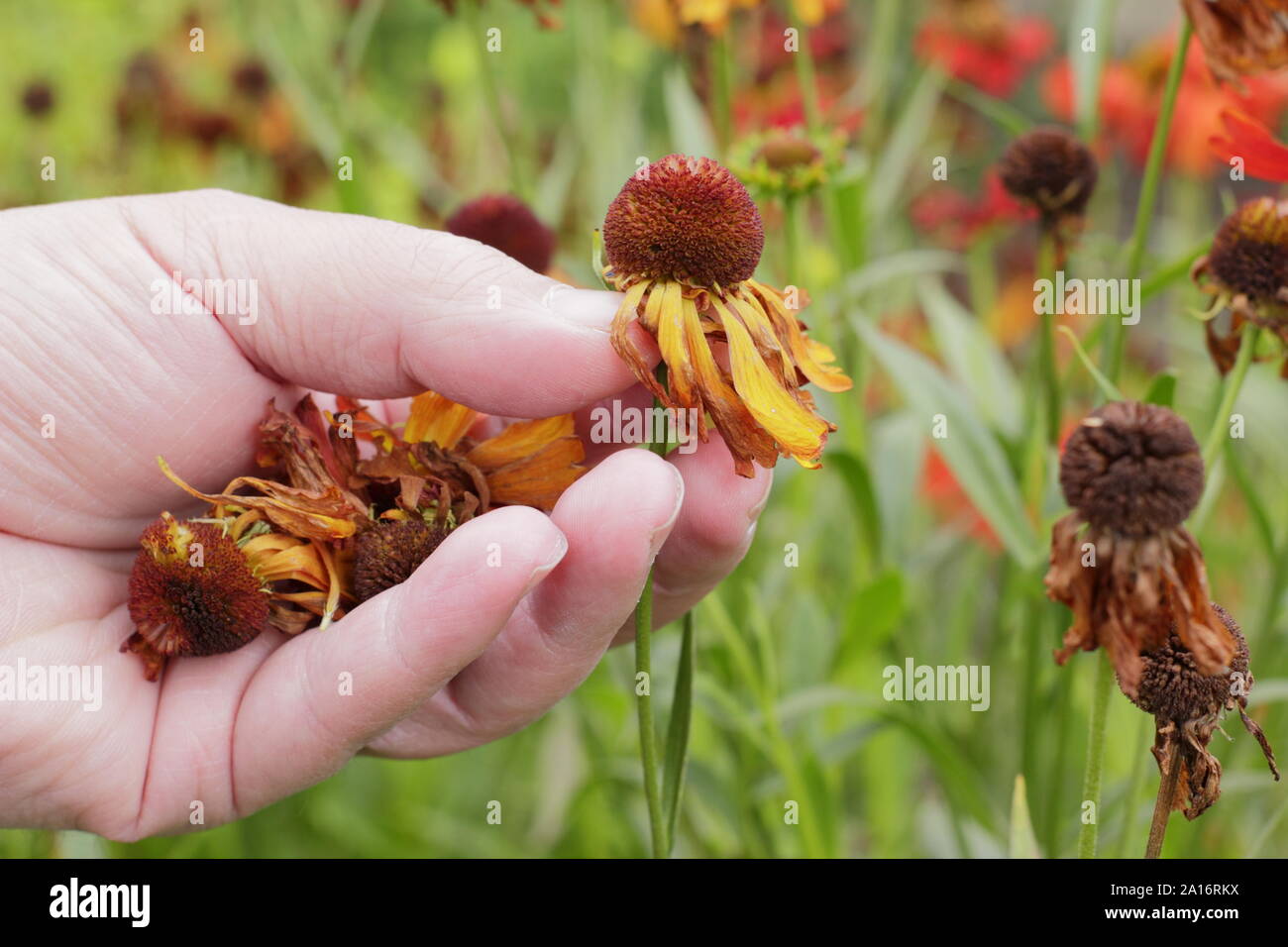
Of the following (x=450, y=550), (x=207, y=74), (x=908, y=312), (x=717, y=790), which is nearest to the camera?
(x=450, y=550)

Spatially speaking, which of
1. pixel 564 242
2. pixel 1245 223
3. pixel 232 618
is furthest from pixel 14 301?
pixel 564 242

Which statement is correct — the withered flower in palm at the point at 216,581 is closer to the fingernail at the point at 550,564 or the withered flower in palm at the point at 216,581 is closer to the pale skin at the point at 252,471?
the pale skin at the point at 252,471

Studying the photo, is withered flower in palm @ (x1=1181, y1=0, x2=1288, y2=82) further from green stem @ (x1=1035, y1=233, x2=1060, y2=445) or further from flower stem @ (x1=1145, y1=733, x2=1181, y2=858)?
flower stem @ (x1=1145, y1=733, x2=1181, y2=858)

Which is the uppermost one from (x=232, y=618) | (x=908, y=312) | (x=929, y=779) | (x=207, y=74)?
(x=207, y=74)

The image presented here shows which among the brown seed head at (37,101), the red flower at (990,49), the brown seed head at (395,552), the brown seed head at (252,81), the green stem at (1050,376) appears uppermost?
the red flower at (990,49)

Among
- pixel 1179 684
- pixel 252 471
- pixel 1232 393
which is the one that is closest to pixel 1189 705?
pixel 1179 684

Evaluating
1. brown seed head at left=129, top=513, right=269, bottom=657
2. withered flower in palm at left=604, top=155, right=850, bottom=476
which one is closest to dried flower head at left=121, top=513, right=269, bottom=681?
brown seed head at left=129, top=513, right=269, bottom=657

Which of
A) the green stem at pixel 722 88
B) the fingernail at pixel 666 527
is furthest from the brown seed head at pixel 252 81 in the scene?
the fingernail at pixel 666 527
